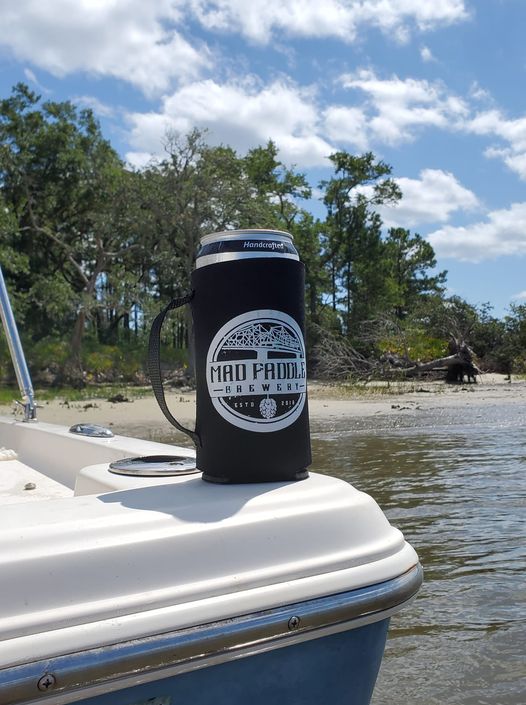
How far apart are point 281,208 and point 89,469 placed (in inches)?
1373

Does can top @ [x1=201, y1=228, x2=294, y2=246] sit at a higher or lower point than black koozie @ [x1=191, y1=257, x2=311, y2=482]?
higher

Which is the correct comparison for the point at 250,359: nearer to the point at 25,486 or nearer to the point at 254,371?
the point at 254,371

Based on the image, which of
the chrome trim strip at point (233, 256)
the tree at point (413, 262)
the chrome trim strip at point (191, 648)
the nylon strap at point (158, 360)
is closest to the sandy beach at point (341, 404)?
the nylon strap at point (158, 360)

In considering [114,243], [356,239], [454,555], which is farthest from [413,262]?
[454,555]

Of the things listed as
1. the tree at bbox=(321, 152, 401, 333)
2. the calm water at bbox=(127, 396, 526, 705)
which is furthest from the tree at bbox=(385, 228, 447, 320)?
the calm water at bbox=(127, 396, 526, 705)

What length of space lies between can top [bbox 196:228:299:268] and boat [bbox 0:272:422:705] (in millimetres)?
541

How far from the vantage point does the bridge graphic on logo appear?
1634mm

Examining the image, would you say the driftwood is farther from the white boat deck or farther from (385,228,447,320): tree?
(385,228,447,320): tree

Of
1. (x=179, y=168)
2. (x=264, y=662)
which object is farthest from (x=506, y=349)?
(x=264, y=662)

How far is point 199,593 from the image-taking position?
53.6 inches

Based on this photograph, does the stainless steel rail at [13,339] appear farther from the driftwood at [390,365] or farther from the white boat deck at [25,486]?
the driftwood at [390,365]

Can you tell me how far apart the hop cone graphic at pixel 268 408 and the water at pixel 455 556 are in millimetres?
1641

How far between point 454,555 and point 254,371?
3.25m

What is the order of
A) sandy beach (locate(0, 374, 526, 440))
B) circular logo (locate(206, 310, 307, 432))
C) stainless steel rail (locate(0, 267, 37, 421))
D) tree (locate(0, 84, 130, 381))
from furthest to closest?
tree (locate(0, 84, 130, 381)), sandy beach (locate(0, 374, 526, 440)), stainless steel rail (locate(0, 267, 37, 421)), circular logo (locate(206, 310, 307, 432))
